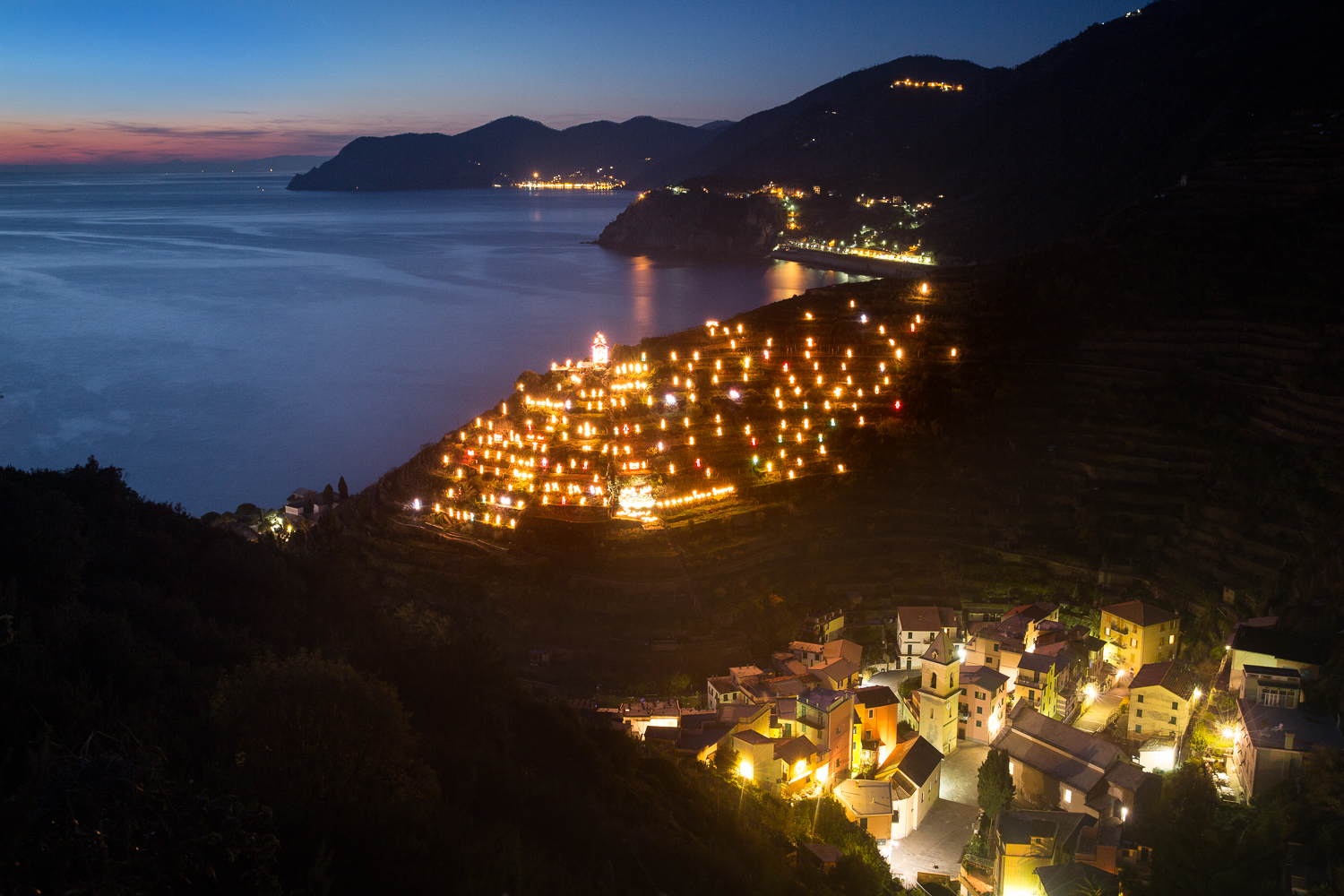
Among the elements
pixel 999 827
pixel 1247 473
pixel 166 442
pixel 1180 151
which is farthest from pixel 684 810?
pixel 1180 151

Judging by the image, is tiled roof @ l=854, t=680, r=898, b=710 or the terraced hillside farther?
the terraced hillside

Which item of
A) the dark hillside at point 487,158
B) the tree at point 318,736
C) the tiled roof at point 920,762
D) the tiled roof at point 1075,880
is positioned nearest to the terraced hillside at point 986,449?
the tiled roof at point 920,762

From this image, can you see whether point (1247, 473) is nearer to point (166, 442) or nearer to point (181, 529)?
point (181, 529)

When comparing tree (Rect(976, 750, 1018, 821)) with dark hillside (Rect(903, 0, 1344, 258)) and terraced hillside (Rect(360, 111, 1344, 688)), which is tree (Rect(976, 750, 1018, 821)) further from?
dark hillside (Rect(903, 0, 1344, 258))

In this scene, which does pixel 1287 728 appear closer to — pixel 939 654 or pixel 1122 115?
pixel 939 654

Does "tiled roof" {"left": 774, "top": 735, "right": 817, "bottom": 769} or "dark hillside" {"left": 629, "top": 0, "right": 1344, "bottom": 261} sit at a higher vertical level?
"dark hillside" {"left": 629, "top": 0, "right": 1344, "bottom": 261}

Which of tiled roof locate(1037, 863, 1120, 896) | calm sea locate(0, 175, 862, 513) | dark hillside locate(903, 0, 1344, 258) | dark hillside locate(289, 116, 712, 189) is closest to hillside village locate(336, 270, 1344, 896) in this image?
tiled roof locate(1037, 863, 1120, 896)
